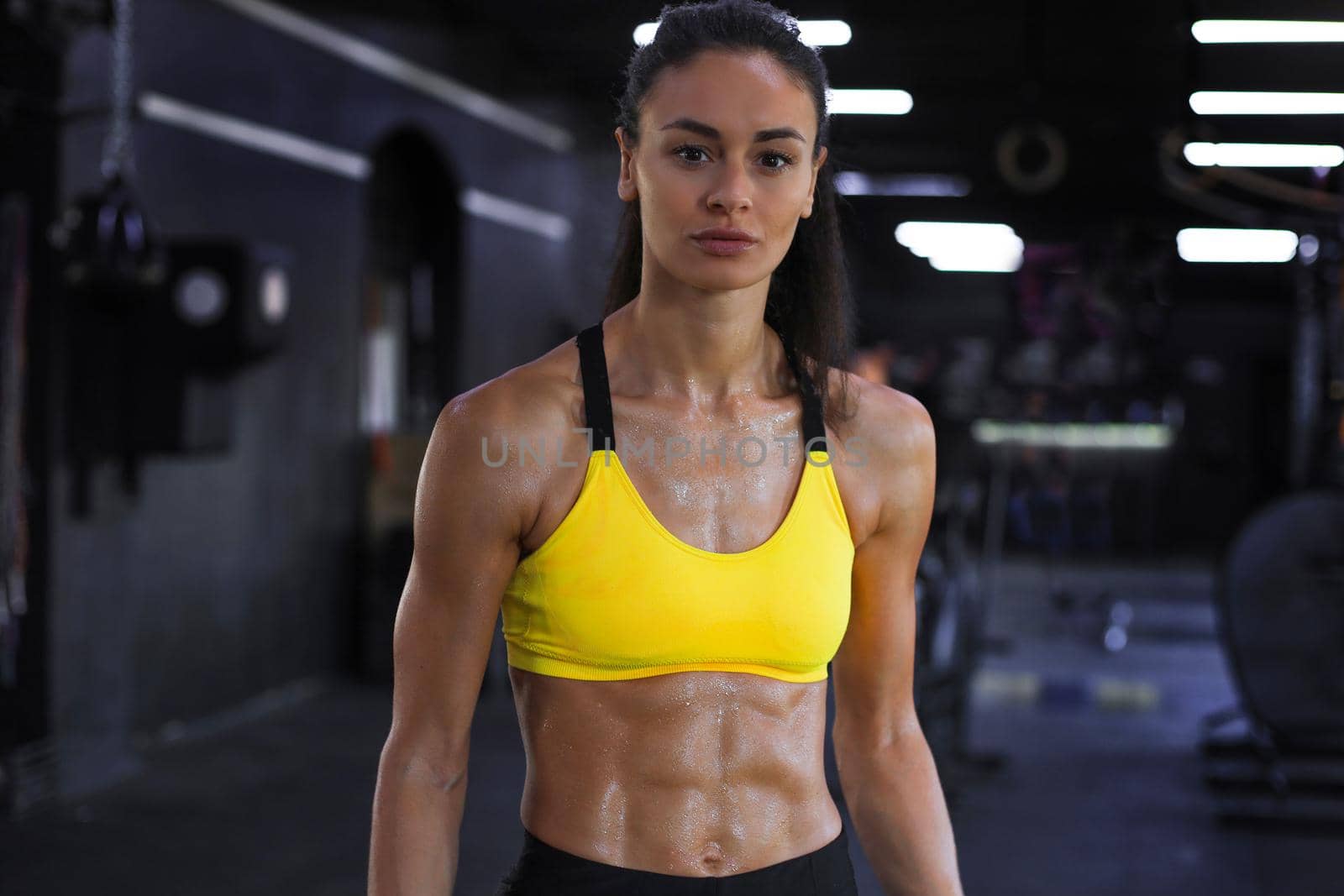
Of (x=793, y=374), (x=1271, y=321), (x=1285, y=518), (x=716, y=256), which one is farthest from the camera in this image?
(x=1271, y=321)

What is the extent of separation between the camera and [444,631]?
121 centimetres

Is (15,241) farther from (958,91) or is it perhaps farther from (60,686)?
(958,91)

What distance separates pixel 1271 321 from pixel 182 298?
43.3 ft

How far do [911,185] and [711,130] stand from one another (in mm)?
10881

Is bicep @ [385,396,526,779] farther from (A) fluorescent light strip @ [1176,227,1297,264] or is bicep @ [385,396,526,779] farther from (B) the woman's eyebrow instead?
(A) fluorescent light strip @ [1176,227,1297,264]

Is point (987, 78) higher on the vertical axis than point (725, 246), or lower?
higher

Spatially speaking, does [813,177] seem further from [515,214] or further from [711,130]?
[515,214]

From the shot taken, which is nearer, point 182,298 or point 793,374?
point 793,374

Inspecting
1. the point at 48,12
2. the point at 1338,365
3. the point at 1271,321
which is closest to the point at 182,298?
the point at 48,12

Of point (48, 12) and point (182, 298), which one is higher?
point (48, 12)

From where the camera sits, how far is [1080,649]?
27.7 feet

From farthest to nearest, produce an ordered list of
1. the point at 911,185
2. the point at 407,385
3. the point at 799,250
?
the point at 911,185
the point at 407,385
the point at 799,250

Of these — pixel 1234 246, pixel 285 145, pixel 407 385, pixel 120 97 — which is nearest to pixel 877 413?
pixel 120 97

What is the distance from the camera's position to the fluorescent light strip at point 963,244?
40.5 ft
